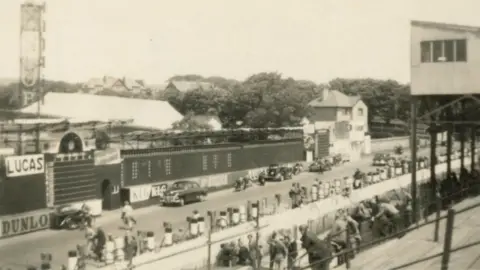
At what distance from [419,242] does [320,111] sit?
30.1 m

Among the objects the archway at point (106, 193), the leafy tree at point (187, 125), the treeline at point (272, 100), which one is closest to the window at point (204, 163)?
the treeline at point (272, 100)

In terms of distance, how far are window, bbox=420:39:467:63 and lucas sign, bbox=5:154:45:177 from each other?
914cm

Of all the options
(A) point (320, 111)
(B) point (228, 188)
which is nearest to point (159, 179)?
(B) point (228, 188)

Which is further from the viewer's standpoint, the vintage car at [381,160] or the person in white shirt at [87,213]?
the vintage car at [381,160]

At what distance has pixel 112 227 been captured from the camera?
14680 millimetres

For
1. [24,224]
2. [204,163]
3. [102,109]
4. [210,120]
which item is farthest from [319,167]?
[210,120]

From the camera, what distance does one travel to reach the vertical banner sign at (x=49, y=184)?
14453 millimetres

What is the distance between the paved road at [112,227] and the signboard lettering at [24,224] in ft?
0.63

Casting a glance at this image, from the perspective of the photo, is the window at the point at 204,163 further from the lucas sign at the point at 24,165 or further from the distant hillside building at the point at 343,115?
the distant hillside building at the point at 343,115

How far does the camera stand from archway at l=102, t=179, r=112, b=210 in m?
A: 16.9

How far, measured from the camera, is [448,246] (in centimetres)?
436

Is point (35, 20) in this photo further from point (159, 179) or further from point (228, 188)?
point (228, 188)

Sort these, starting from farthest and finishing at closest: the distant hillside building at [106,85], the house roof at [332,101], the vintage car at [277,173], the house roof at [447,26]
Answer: the house roof at [332,101] < the vintage car at [277,173] < the distant hillside building at [106,85] < the house roof at [447,26]

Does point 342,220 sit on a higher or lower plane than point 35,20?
lower
